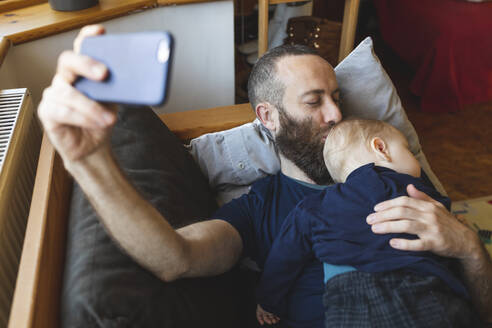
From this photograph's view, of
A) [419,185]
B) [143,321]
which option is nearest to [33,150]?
[143,321]

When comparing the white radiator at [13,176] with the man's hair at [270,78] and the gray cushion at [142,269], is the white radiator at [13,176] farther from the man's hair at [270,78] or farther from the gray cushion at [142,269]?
the man's hair at [270,78]

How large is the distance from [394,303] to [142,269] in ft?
1.87

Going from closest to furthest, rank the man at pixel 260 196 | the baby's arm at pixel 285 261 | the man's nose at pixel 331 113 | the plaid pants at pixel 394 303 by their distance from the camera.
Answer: the man at pixel 260 196 → the plaid pants at pixel 394 303 → the baby's arm at pixel 285 261 → the man's nose at pixel 331 113

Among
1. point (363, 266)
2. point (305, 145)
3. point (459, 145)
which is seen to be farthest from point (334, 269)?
point (459, 145)

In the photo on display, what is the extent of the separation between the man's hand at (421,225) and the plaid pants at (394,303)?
0.09 m

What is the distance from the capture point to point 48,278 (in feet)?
2.59

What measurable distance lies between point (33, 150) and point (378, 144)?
108 cm

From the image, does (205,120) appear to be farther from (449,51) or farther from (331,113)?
(449,51)

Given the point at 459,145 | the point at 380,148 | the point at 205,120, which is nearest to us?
the point at 380,148

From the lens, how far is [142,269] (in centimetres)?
87

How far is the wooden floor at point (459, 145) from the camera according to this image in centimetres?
253

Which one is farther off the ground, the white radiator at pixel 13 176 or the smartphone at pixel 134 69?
the smartphone at pixel 134 69

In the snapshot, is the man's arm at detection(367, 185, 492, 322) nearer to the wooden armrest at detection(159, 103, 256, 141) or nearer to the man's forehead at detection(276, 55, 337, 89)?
the man's forehead at detection(276, 55, 337, 89)

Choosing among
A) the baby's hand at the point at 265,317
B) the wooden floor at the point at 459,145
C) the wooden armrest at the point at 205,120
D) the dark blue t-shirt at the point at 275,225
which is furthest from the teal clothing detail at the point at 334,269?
the wooden floor at the point at 459,145
